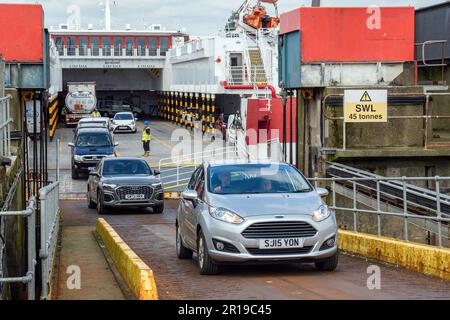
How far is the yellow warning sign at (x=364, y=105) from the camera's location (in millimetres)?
23797

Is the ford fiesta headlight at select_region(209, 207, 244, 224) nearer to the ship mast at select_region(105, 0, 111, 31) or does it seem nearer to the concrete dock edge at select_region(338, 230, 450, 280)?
the concrete dock edge at select_region(338, 230, 450, 280)

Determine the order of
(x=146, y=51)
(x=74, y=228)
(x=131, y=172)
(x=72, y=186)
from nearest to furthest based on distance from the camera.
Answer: (x=74, y=228)
(x=131, y=172)
(x=72, y=186)
(x=146, y=51)

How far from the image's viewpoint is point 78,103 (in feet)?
233

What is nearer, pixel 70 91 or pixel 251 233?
pixel 251 233

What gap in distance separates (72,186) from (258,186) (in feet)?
82.1

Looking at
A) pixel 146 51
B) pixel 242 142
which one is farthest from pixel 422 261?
pixel 146 51

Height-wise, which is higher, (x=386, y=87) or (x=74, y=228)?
(x=386, y=87)

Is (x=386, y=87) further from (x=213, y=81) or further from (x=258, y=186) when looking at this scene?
(x=213, y=81)

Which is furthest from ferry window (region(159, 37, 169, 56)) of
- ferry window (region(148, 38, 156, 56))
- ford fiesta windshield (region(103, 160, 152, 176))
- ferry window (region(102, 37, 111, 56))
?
ford fiesta windshield (region(103, 160, 152, 176))

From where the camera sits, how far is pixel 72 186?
37500 millimetres

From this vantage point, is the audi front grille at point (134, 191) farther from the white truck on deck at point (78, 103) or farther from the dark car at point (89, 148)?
the white truck on deck at point (78, 103)

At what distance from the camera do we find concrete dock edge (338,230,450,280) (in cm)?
1248

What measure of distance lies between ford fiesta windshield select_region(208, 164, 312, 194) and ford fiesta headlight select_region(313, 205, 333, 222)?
0.77 metres
